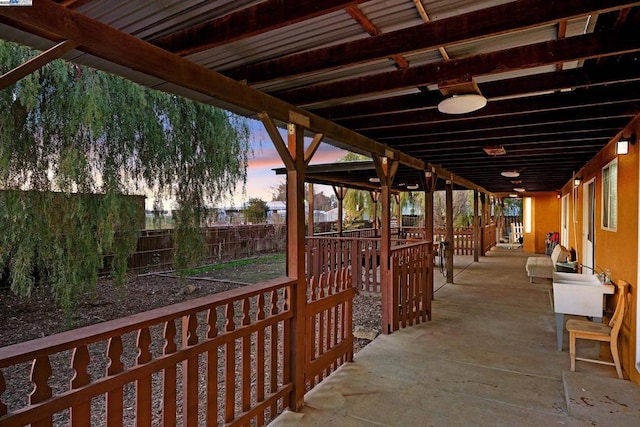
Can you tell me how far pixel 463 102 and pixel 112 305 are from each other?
7.20 meters

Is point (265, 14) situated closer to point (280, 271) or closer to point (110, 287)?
point (110, 287)

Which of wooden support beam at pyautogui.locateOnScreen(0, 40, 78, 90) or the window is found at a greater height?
wooden support beam at pyautogui.locateOnScreen(0, 40, 78, 90)

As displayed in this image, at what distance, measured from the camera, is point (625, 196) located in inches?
132

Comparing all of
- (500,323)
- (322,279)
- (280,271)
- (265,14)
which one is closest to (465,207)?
(280,271)

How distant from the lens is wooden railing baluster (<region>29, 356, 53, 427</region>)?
4.37ft

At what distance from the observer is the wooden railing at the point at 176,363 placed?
1.37 meters

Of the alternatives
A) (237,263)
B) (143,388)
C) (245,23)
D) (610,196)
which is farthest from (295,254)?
(237,263)

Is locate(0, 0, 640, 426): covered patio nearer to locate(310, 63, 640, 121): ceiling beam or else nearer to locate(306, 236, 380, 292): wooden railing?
locate(310, 63, 640, 121): ceiling beam

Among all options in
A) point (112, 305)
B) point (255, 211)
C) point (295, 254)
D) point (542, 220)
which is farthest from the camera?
point (255, 211)

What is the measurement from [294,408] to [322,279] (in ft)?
3.46

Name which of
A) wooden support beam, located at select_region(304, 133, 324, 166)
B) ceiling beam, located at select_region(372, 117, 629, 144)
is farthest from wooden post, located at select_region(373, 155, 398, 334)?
wooden support beam, located at select_region(304, 133, 324, 166)

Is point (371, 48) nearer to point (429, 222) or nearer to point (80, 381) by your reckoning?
point (80, 381)

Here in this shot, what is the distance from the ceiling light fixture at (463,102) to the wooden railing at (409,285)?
2.41 meters

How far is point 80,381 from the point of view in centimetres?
148
